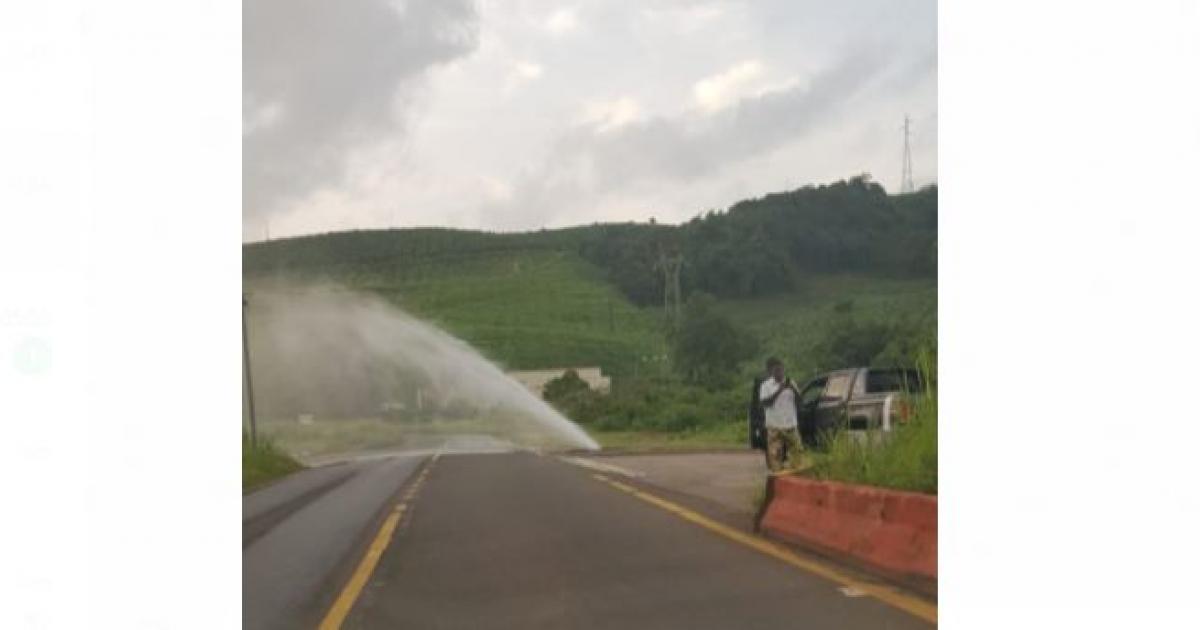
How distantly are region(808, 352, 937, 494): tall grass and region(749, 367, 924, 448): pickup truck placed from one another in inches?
1.9

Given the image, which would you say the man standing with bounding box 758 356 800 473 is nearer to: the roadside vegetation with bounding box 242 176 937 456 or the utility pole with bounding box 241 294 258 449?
the roadside vegetation with bounding box 242 176 937 456

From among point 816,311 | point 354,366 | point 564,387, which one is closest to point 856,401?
point 816,311

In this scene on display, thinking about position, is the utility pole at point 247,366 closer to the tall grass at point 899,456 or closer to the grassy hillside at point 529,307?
the grassy hillside at point 529,307

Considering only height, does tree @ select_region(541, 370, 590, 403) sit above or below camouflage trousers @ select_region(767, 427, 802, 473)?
above

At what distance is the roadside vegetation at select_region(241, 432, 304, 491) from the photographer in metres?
2.71

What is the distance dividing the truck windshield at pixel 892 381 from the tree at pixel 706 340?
0.44 meters

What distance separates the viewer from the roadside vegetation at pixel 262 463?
2.71 meters

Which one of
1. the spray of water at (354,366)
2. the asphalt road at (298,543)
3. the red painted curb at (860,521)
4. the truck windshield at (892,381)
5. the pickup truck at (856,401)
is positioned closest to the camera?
the asphalt road at (298,543)

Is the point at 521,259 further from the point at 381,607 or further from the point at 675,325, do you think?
the point at 381,607

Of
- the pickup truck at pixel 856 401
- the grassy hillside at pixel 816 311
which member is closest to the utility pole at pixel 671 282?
the grassy hillside at pixel 816 311

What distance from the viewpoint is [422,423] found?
3.86m

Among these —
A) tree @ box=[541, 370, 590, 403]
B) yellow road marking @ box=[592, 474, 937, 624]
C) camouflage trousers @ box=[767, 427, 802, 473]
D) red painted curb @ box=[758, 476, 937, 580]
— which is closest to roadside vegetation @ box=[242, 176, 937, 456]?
tree @ box=[541, 370, 590, 403]
